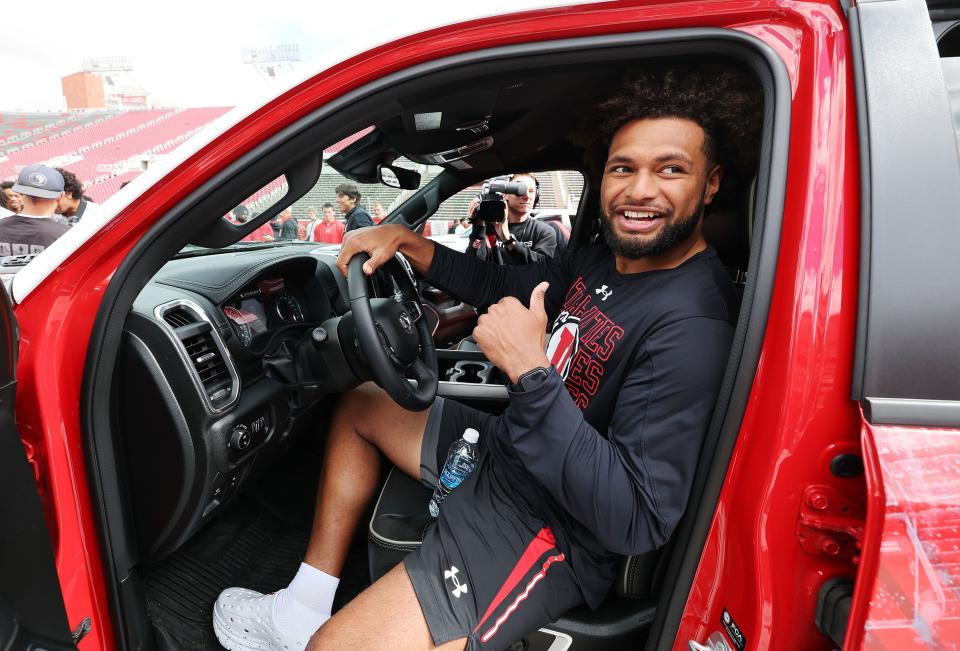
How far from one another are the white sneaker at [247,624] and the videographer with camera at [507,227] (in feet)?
5.37

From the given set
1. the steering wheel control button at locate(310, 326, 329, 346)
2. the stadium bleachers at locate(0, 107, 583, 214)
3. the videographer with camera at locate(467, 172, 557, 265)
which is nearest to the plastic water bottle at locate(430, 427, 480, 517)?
the steering wheel control button at locate(310, 326, 329, 346)

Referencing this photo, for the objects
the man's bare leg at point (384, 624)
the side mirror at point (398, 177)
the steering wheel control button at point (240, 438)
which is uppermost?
the side mirror at point (398, 177)

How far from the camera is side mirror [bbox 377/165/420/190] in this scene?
2.04m

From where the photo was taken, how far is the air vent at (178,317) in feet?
4.30

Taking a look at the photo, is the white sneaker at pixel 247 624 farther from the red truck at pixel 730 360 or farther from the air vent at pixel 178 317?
the air vent at pixel 178 317

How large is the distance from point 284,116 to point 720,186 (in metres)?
1.04

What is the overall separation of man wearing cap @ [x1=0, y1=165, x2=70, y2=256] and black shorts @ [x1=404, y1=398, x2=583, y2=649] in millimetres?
3421

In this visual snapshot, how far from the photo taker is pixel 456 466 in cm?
156

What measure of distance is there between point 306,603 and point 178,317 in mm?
834

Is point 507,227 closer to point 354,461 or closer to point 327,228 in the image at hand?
point 327,228

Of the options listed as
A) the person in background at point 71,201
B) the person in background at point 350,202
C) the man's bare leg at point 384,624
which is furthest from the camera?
the person in background at point 71,201

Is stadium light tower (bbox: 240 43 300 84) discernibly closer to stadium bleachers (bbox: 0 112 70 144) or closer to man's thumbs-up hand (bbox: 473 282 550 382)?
stadium bleachers (bbox: 0 112 70 144)

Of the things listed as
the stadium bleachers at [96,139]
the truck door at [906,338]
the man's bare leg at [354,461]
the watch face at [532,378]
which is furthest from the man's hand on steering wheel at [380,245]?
the stadium bleachers at [96,139]

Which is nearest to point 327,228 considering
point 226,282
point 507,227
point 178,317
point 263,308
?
point 507,227
